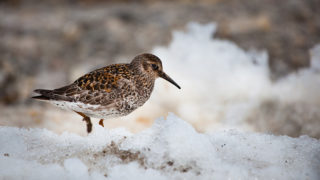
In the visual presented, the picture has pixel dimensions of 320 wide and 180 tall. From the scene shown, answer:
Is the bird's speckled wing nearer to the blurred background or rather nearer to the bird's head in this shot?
the bird's head

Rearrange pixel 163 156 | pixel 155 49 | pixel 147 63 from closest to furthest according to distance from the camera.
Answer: pixel 163 156, pixel 147 63, pixel 155 49

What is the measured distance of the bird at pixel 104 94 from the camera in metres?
4.27

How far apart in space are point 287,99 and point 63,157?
4.57 m

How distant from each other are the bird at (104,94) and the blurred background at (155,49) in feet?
5.40

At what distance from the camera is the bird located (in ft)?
14.0

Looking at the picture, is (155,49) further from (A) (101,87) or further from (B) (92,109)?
(B) (92,109)

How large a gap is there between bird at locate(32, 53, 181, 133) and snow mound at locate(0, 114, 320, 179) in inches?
23.3

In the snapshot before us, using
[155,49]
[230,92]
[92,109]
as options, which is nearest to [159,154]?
[92,109]

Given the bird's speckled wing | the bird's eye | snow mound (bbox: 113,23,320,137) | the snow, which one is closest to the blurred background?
snow mound (bbox: 113,23,320,137)

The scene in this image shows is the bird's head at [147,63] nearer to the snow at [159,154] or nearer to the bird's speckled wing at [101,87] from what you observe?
the bird's speckled wing at [101,87]

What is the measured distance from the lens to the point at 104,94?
169 inches

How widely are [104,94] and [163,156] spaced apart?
4.21 feet

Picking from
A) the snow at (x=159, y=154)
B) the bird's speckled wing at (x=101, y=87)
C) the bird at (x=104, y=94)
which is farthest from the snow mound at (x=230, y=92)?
the snow at (x=159, y=154)

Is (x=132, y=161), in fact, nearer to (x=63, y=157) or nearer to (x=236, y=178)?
(x=63, y=157)
